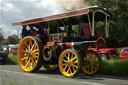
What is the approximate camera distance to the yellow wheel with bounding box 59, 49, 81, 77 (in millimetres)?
7777

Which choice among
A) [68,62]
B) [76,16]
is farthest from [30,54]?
[76,16]

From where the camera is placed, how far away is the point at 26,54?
10023 millimetres

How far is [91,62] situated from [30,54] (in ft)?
9.95

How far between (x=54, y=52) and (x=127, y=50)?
10.3 m

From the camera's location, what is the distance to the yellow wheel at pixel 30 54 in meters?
9.30

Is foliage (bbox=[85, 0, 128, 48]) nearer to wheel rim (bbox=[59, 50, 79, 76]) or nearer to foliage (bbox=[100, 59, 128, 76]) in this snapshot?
foliage (bbox=[100, 59, 128, 76])

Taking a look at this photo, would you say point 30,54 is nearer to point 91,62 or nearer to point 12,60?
point 91,62

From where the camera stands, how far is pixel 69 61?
8031mm

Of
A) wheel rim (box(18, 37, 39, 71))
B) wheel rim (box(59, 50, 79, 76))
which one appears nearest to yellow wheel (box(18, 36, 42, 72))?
wheel rim (box(18, 37, 39, 71))

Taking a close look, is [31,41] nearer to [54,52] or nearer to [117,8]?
[54,52]

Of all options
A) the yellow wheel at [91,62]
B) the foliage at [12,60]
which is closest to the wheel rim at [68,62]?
the yellow wheel at [91,62]

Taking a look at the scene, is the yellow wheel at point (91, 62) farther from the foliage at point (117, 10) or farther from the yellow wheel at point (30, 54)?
the foliage at point (117, 10)

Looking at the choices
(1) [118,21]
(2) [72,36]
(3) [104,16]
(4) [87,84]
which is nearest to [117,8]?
(1) [118,21]

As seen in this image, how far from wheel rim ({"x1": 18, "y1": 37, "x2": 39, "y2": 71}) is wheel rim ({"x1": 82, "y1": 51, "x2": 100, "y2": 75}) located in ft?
7.66
